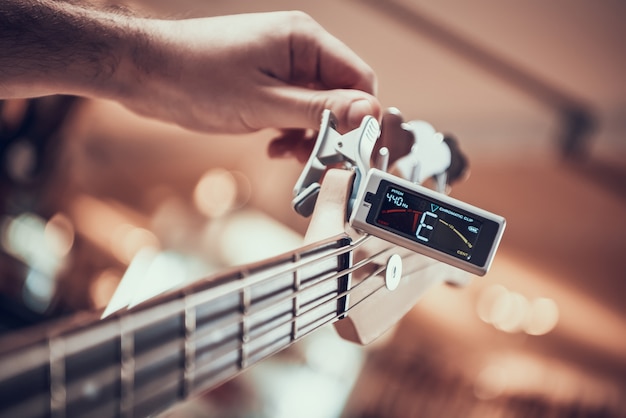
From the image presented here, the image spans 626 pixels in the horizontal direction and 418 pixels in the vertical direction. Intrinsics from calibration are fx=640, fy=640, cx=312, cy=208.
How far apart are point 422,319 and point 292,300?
82.7 inches

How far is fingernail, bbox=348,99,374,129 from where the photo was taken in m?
0.55

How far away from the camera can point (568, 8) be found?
57.7 inches

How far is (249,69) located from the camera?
61 centimetres

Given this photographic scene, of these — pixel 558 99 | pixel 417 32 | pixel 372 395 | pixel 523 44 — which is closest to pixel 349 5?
pixel 417 32

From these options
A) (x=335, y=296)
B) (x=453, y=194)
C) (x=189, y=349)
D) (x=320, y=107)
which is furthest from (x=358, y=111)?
(x=453, y=194)

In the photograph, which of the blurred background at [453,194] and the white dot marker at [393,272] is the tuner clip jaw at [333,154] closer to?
the white dot marker at [393,272]

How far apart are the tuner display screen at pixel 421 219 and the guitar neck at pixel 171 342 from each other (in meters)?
0.04

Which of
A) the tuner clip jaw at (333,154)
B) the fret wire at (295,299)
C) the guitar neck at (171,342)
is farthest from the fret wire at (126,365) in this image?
the tuner clip jaw at (333,154)

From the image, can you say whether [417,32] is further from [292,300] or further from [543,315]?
[292,300]

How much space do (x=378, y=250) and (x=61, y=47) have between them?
35 centimetres

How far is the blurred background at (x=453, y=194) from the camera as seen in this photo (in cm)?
173

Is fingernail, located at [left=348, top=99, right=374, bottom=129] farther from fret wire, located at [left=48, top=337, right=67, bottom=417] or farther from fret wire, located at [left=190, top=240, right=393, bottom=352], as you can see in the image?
fret wire, located at [left=48, top=337, right=67, bottom=417]

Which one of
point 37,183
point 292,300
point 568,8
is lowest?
point 37,183

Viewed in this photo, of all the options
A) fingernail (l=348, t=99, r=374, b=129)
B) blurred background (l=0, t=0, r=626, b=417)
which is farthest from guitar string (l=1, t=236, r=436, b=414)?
blurred background (l=0, t=0, r=626, b=417)
